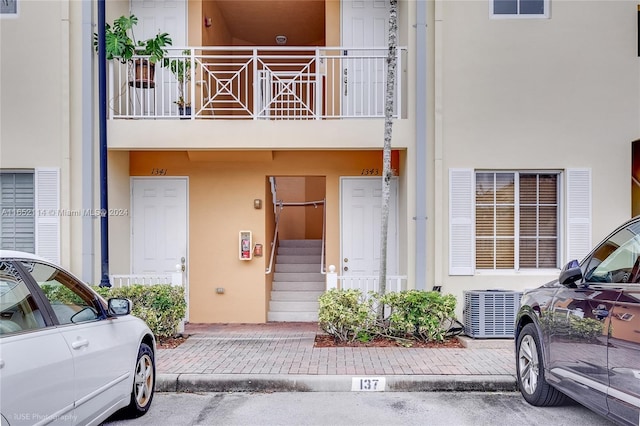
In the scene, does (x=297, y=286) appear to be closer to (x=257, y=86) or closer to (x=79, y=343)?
(x=257, y=86)

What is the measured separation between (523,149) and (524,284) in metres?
2.05

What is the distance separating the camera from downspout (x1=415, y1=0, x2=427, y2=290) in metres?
7.61

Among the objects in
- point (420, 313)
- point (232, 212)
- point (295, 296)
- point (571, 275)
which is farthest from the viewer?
point (295, 296)

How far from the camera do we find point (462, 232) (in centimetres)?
762

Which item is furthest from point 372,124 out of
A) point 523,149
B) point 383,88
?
point 523,149

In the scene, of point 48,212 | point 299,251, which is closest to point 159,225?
point 48,212

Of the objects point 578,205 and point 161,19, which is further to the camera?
point 161,19

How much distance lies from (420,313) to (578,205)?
9.70ft

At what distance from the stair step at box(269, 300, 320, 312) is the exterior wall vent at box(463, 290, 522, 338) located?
127 inches

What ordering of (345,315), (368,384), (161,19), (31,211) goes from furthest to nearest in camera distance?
(161,19) < (31,211) < (345,315) < (368,384)

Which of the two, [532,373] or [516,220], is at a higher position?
[516,220]

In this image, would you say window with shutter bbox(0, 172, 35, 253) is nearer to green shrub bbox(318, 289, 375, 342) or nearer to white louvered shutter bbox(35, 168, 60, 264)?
white louvered shutter bbox(35, 168, 60, 264)

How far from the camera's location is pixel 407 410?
4.84 metres

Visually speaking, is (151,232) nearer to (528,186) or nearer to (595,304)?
(528,186)
